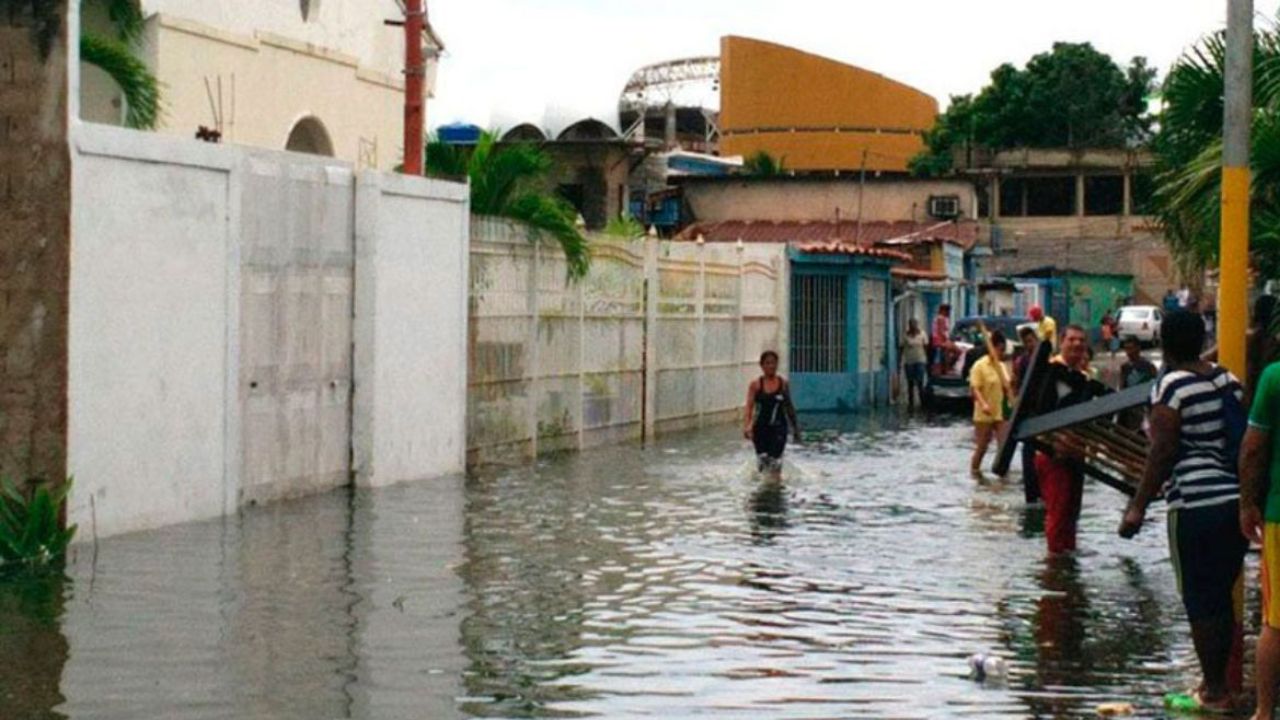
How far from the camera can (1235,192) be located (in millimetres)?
11945

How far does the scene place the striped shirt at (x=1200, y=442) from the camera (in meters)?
10.4

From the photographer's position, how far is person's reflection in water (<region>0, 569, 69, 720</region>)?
10258 millimetres

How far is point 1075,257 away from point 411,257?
2593 inches

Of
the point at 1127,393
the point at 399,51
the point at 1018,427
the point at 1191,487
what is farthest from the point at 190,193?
the point at 399,51

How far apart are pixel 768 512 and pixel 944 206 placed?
45.7 metres

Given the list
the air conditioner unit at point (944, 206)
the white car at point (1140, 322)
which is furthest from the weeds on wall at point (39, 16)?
the white car at point (1140, 322)

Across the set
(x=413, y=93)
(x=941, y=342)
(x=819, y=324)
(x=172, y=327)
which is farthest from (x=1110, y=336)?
(x=172, y=327)

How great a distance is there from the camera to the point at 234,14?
32594 millimetres

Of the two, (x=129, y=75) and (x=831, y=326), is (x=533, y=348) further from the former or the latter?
(x=831, y=326)

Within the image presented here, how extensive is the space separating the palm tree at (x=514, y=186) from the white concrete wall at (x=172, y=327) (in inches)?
148

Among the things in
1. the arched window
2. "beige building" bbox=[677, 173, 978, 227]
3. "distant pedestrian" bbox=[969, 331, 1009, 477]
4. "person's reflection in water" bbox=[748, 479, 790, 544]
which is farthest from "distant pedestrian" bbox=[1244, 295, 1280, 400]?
"beige building" bbox=[677, 173, 978, 227]

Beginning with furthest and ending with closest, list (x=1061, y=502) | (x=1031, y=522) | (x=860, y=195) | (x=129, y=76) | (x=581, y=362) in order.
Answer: (x=860, y=195)
(x=581, y=362)
(x=129, y=76)
(x=1031, y=522)
(x=1061, y=502)

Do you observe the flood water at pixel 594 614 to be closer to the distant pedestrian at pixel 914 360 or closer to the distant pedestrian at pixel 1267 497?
the distant pedestrian at pixel 1267 497

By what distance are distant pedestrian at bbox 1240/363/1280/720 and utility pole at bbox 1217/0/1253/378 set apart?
2088 millimetres
